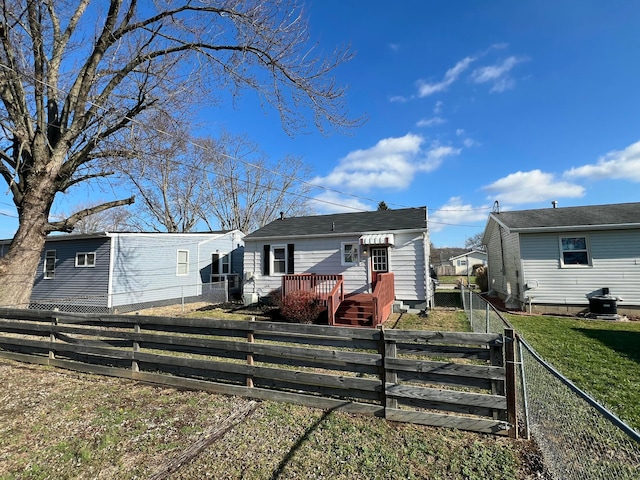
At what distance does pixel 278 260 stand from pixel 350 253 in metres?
3.69

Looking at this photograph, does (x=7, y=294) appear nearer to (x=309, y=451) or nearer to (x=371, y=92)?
(x=309, y=451)

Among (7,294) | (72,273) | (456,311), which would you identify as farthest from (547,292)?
(72,273)

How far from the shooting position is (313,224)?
51.3 feet

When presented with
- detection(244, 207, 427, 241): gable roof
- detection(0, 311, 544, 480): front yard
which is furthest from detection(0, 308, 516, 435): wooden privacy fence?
detection(244, 207, 427, 241): gable roof

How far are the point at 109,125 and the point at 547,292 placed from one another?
15.8 m

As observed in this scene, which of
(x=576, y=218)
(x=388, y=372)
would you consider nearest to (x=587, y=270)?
(x=576, y=218)

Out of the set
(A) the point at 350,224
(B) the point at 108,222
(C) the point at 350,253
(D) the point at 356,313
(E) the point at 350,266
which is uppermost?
(B) the point at 108,222

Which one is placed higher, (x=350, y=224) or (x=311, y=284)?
(x=350, y=224)

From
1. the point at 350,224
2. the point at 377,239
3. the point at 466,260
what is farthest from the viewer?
the point at 466,260

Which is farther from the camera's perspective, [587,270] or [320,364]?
[587,270]

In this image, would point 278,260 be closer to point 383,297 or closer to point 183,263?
point 183,263

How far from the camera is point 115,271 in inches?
532

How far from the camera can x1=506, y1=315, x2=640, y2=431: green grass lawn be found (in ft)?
14.2

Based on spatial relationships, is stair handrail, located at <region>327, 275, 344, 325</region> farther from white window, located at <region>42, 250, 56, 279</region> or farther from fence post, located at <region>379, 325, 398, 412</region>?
white window, located at <region>42, 250, 56, 279</region>
